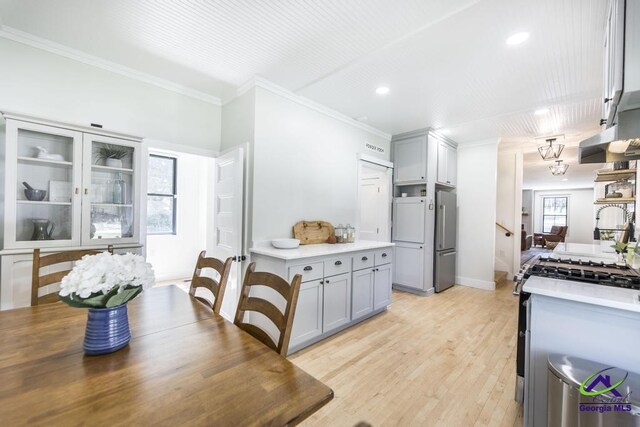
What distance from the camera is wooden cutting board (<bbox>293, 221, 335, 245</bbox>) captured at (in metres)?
3.22

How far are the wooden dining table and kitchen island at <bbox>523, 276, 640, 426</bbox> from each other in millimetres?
1368

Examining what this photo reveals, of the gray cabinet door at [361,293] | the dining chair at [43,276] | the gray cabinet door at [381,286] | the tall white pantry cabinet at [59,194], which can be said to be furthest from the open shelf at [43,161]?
the gray cabinet door at [381,286]

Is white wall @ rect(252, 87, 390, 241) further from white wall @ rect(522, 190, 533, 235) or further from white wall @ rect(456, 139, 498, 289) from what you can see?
white wall @ rect(522, 190, 533, 235)

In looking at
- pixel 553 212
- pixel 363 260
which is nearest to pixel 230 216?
pixel 363 260

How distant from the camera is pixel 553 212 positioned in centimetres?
1215

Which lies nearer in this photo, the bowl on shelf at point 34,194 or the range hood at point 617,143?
the range hood at point 617,143

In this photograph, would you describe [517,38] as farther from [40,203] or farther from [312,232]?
[40,203]

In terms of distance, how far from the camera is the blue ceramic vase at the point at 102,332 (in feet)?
3.34

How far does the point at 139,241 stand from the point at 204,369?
2159 mm

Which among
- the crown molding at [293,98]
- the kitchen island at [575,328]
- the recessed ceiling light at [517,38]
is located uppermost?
the recessed ceiling light at [517,38]

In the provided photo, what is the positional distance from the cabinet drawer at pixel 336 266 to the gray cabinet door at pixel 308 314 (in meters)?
0.15

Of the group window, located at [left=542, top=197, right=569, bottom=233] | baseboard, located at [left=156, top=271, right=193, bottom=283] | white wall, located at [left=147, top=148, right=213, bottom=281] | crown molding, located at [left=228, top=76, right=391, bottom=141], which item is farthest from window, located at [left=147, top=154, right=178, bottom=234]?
window, located at [left=542, top=197, right=569, bottom=233]

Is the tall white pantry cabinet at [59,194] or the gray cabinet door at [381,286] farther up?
the tall white pantry cabinet at [59,194]

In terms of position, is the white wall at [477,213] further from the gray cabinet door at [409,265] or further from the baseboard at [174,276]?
the baseboard at [174,276]
